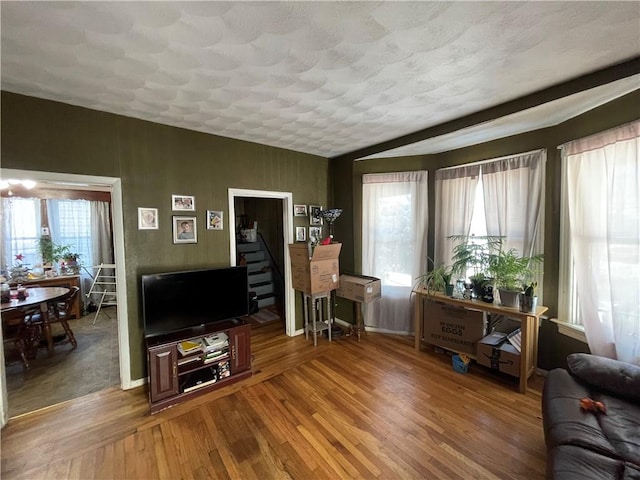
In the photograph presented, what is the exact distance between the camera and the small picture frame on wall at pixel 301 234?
144 inches

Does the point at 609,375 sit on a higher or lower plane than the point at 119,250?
lower

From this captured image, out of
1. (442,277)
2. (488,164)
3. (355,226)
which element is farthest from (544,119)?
(355,226)

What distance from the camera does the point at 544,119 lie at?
7.70 ft

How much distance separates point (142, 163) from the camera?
2479mm

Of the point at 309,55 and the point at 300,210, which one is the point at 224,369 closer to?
the point at 300,210

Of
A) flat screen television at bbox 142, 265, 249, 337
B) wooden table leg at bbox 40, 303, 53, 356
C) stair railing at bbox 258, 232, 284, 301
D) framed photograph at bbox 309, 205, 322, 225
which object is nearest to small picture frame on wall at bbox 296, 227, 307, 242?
framed photograph at bbox 309, 205, 322, 225

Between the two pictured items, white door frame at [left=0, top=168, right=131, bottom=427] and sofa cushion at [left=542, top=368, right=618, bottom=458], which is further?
white door frame at [left=0, top=168, right=131, bottom=427]

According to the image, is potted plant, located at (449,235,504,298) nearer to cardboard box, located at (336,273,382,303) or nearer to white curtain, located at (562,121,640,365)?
white curtain, located at (562,121,640,365)

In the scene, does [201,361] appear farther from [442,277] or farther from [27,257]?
[27,257]

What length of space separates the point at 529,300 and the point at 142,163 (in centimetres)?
382

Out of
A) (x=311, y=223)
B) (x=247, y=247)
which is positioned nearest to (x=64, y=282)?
(x=247, y=247)

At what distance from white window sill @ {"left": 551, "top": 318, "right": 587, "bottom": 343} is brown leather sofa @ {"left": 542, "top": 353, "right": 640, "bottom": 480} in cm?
63

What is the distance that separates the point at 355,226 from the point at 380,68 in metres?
2.29

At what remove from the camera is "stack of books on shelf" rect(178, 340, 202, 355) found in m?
2.35
